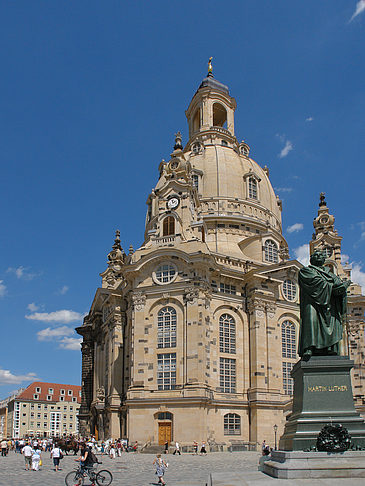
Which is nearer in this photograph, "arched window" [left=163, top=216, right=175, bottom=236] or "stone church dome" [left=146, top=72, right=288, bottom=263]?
"arched window" [left=163, top=216, right=175, bottom=236]

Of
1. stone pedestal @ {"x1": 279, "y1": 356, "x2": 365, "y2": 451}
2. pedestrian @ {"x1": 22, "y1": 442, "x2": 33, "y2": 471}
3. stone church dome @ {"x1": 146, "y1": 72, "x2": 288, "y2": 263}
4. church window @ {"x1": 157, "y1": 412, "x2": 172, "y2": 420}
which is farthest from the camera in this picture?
stone church dome @ {"x1": 146, "y1": 72, "x2": 288, "y2": 263}

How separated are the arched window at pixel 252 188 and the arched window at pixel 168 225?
55.4ft

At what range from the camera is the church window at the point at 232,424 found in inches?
1977

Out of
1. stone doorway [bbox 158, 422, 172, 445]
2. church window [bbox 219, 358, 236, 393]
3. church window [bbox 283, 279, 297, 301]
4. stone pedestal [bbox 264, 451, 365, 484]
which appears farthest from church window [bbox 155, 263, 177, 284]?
stone pedestal [bbox 264, 451, 365, 484]

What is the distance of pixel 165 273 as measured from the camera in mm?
52656

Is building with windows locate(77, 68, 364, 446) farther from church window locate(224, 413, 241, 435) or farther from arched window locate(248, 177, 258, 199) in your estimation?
arched window locate(248, 177, 258, 199)

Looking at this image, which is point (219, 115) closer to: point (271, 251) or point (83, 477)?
point (271, 251)

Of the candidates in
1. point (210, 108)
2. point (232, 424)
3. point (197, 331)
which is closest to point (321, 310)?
point (197, 331)

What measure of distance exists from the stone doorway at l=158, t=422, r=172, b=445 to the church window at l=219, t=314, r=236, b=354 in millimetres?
9087

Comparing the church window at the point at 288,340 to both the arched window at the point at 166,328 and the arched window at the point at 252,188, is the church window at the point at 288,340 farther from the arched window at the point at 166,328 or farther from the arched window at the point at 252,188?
the arched window at the point at 252,188

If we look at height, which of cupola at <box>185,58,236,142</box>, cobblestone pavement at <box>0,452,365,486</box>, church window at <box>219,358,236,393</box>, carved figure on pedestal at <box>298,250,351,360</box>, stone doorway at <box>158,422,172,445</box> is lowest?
stone doorway at <box>158,422,172,445</box>

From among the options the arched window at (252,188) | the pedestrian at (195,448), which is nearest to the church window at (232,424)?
the pedestrian at (195,448)

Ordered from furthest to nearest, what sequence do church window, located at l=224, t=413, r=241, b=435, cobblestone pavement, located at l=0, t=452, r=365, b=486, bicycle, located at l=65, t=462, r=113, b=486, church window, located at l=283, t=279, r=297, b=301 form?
church window, located at l=283, t=279, r=297, b=301 → church window, located at l=224, t=413, r=241, b=435 → bicycle, located at l=65, t=462, r=113, b=486 → cobblestone pavement, located at l=0, t=452, r=365, b=486

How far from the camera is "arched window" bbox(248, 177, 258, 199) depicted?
69.3 metres
